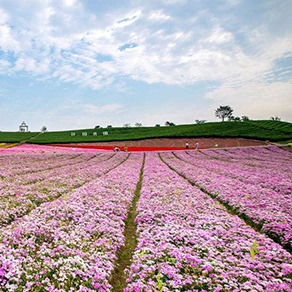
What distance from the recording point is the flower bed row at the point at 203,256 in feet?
18.0

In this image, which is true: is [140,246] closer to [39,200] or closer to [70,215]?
[70,215]

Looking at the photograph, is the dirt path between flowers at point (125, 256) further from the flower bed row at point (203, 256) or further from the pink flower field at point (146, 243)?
the flower bed row at point (203, 256)

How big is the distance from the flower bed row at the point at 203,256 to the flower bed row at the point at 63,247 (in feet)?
2.69

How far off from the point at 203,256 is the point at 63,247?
353 centimetres

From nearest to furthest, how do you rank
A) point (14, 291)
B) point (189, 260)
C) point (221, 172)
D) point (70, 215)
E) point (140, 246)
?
point (14, 291) < point (189, 260) < point (140, 246) < point (70, 215) < point (221, 172)

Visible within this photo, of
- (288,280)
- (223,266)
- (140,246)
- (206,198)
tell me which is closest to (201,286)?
(223,266)

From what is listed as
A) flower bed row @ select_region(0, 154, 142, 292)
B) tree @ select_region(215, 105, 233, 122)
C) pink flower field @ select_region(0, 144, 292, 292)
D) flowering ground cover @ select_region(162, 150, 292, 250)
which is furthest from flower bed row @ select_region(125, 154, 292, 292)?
tree @ select_region(215, 105, 233, 122)

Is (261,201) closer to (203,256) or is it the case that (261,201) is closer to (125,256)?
(203,256)

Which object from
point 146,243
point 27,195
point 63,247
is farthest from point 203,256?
point 27,195

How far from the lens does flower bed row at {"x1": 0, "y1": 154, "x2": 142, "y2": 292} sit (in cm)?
529

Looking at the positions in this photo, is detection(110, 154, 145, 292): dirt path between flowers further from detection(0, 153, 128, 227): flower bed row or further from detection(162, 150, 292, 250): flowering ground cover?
detection(162, 150, 292, 250): flowering ground cover

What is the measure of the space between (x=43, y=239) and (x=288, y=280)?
6141 mm

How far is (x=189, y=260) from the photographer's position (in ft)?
21.2

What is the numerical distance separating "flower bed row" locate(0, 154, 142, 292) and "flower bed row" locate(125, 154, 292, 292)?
0.82m
